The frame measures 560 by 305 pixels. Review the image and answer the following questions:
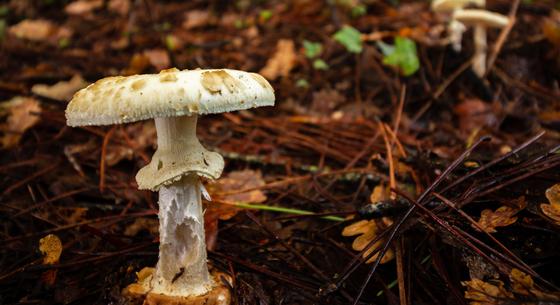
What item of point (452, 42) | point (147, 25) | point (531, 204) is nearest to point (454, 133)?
point (452, 42)

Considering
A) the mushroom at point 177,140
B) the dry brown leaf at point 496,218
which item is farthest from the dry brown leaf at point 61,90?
the dry brown leaf at point 496,218

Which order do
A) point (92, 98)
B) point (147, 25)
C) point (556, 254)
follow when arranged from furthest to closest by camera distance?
point (147, 25) → point (556, 254) → point (92, 98)

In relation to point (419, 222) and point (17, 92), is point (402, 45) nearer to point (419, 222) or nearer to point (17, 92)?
point (419, 222)

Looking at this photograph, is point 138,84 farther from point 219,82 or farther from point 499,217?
point 499,217

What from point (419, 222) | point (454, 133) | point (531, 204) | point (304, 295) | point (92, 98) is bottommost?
point (454, 133)

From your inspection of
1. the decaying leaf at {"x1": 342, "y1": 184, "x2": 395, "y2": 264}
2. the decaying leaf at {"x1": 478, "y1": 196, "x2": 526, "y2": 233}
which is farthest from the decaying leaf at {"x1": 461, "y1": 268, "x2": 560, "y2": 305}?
the decaying leaf at {"x1": 342, "y1": 184, "x2": 395, "y2": 264}
